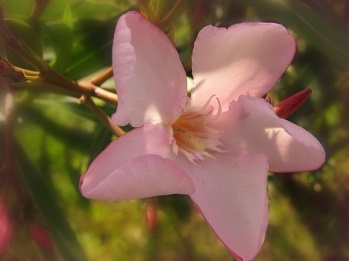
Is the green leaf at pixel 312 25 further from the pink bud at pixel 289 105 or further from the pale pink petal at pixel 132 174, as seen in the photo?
the pale pink petal at pixel 132 174

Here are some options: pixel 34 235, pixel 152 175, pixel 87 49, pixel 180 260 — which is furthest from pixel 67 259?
pixel 152 175

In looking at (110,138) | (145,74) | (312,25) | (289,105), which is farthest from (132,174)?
(110,138)

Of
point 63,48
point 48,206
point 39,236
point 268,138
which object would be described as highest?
point 268,138

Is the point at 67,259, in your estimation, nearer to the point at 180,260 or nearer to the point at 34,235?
the point at 34,235

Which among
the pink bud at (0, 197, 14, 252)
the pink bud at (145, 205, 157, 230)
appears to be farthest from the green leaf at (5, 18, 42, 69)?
the pink bud at (145, 205, 157, 230)

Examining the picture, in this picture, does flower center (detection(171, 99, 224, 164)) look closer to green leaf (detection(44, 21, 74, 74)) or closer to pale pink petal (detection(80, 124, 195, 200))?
pale pink petal (detection(80, 124, 195, 200))

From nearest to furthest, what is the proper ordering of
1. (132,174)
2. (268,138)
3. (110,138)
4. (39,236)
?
(132,174), (268,138), (39,236), (110,138)

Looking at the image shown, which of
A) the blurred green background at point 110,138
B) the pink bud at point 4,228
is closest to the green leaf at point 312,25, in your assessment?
the blurred green background at point 110,138

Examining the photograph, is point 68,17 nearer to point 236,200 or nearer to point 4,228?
point 4,228
